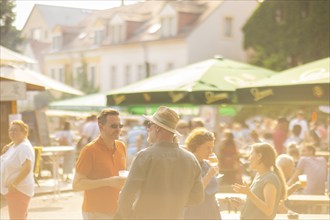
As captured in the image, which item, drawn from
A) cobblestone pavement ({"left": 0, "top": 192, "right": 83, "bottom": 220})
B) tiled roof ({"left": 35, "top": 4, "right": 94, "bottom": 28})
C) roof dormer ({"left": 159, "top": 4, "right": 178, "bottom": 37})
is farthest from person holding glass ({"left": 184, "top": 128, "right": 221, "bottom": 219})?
tiled roof ({"left": 35, "top": 4, "right": 94, "bottom": 28})

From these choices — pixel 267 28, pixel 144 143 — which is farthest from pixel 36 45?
pixel 144 143

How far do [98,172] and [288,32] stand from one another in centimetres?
3552

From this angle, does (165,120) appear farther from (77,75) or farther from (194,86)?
(77,75)

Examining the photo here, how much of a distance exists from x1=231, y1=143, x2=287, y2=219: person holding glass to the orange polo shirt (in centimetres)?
132

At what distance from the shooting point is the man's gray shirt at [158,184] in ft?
18.8

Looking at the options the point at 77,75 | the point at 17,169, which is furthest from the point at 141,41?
the point at 17,169

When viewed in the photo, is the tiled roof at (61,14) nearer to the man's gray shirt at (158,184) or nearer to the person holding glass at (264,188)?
the person holding glass at (264,188)

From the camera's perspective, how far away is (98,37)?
5959cm

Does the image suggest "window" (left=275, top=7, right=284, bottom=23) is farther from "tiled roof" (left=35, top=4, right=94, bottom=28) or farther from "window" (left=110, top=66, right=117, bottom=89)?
"tiled roof" (left=35, top=4, right=94, bottom=28)

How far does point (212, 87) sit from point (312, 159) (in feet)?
9.34

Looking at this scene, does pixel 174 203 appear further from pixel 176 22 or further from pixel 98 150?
pixel 176 22

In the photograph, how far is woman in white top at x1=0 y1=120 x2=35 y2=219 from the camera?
8719mm

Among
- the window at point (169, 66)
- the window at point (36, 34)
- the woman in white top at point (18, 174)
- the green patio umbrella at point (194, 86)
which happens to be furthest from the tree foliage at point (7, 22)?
the window at point (36, 34)

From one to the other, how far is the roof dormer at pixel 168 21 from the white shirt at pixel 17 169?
42.6 meters
